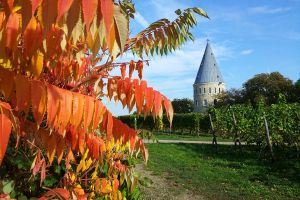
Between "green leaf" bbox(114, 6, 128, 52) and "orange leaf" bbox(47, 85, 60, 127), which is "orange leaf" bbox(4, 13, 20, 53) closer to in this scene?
"orange leaf" bbox(47, 85, 60, 127)

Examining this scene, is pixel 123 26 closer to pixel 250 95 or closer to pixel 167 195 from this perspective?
pixel 167 195

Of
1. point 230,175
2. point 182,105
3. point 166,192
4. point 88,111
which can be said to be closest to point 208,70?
point 182,105

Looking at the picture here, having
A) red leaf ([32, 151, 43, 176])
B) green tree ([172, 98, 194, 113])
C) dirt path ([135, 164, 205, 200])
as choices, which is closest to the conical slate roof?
green tree ([172, 98, 194, 113])

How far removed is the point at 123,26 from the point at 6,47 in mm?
434

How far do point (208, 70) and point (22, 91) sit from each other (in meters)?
100

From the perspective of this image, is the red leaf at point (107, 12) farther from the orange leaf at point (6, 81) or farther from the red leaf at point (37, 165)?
the red leaf at point (37, 165)

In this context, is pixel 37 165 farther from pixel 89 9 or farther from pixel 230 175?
pixel 230 175

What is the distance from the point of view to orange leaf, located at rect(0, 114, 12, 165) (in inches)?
38.1

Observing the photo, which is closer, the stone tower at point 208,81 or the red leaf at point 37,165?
the red leaf at point 37,165

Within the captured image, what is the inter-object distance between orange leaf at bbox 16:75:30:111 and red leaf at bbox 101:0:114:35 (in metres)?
0.42

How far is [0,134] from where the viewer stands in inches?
39.1

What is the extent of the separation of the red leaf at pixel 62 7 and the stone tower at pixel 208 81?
94.9 meters

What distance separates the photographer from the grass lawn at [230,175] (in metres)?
8.35

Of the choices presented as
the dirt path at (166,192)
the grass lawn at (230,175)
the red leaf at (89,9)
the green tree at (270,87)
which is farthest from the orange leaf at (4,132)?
the green tree at (270,87)
